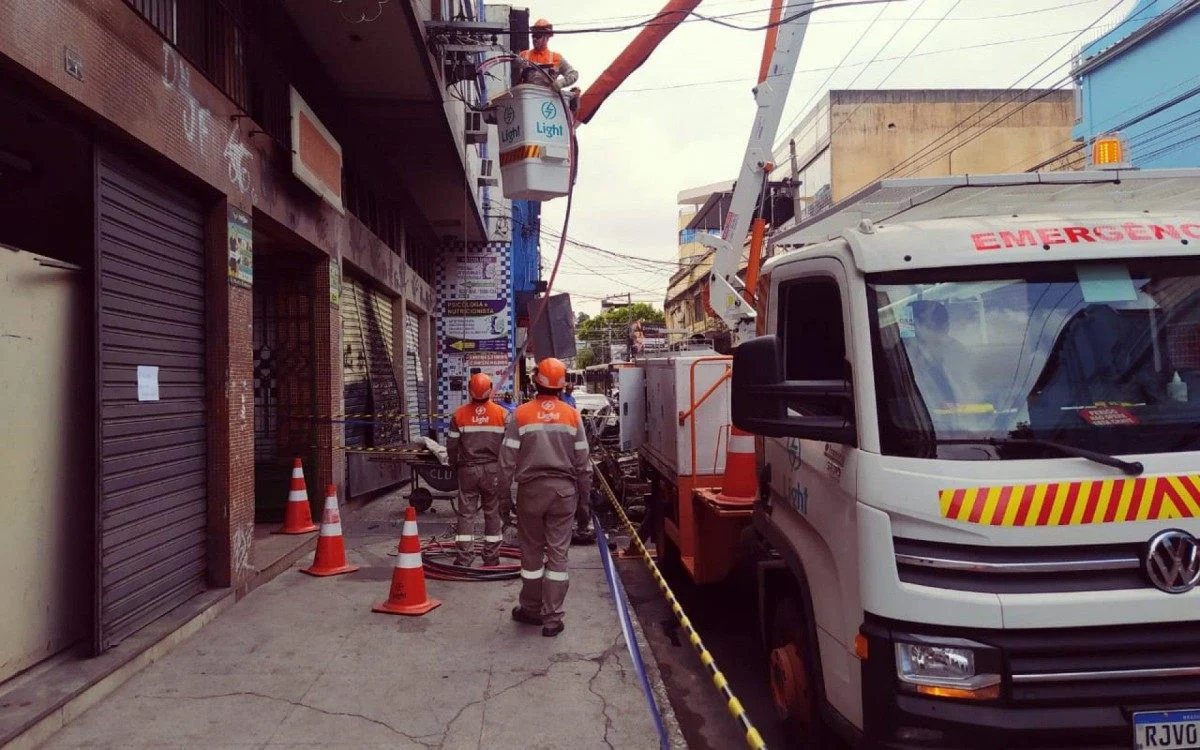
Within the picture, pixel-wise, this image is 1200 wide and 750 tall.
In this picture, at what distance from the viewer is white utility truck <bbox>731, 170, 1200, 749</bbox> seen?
9.43 feet

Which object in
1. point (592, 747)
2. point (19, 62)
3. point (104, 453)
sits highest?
point (19, 62)

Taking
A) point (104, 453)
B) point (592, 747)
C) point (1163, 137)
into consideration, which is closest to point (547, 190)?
point (104, 453)

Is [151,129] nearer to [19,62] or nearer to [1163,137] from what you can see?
[19,62]

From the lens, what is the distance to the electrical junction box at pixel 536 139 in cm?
804

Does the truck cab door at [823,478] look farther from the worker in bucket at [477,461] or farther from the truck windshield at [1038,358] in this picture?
the worker in bucket at [477,461]

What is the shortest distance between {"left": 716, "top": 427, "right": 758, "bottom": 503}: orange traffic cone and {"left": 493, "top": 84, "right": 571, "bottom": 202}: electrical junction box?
3.27m

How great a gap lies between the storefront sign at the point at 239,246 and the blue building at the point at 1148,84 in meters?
19.8

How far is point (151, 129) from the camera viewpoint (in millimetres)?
5371

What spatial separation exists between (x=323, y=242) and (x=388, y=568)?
390 centimetres

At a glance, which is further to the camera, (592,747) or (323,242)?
(323,242)

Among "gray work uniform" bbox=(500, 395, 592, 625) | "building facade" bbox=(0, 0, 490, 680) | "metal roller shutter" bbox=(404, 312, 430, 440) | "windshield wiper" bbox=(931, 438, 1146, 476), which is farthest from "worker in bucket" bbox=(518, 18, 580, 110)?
"metal roller shutter" bbox=(404, 312, 430, 440)

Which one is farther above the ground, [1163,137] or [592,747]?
[1163,137]

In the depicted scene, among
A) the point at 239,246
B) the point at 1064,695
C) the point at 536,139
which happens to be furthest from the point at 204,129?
the point at 1064,695

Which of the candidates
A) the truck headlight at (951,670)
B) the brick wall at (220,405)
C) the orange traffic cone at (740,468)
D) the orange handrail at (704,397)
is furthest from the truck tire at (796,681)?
the brick wall at (220,405)
